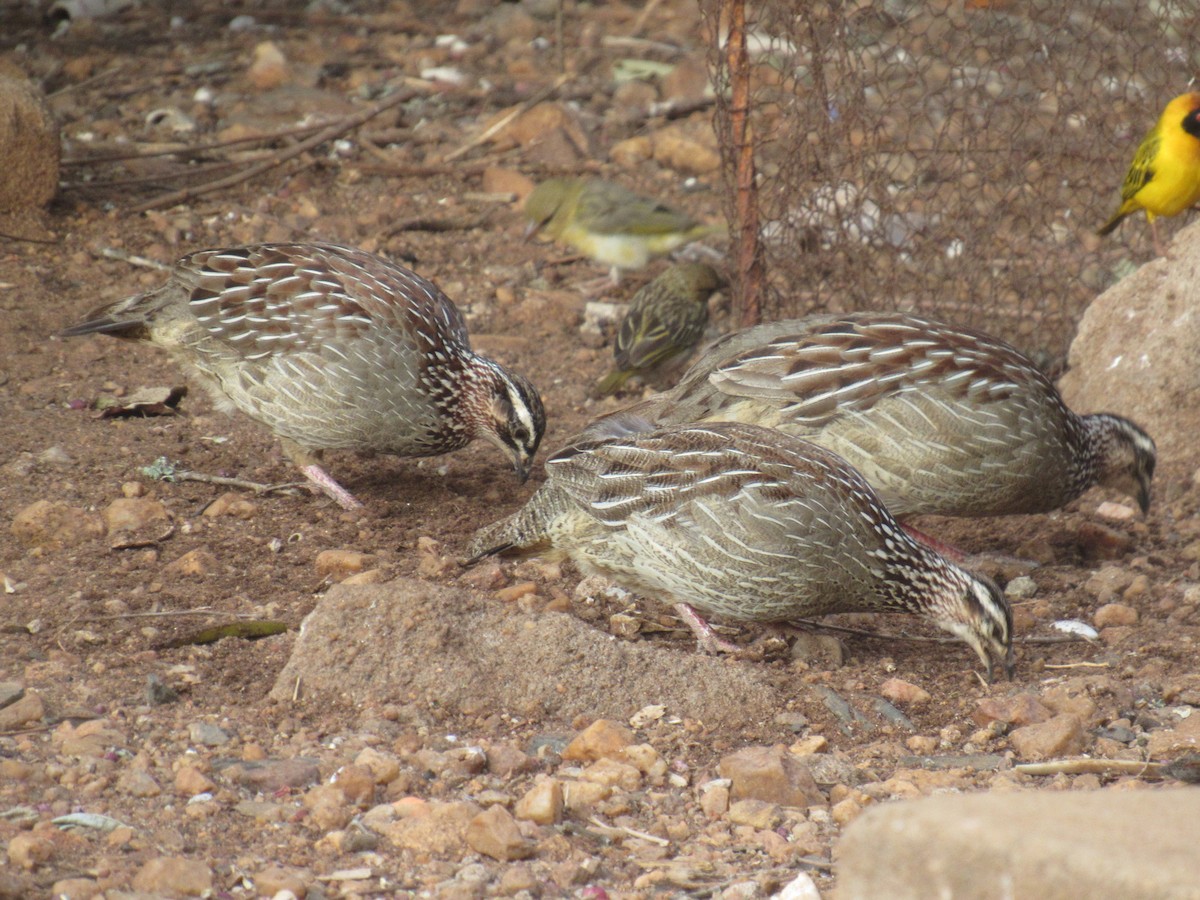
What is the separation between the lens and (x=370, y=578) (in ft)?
19.1

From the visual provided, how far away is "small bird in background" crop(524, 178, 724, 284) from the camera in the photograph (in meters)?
9.85

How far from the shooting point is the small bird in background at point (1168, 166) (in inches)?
297

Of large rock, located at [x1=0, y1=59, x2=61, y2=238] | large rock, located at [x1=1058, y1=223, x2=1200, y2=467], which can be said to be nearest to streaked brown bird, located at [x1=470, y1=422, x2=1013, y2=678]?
large rock, located at [x1=1058, y1=223, x2=1200, y2=467]

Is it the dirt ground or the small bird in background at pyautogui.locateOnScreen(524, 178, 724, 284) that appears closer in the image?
the dirt ground

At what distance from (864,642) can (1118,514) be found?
2248 millimetres

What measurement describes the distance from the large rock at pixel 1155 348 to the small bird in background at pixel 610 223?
128 inches

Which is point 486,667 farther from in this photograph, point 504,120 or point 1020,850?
point 504,120

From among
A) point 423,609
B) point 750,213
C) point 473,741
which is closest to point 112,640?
point 423,609

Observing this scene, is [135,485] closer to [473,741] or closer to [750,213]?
[473,741]

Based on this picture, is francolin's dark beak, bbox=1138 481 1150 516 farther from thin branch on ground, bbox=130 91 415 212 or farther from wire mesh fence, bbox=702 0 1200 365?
thin branch on ground, bbox=130 91 415 212

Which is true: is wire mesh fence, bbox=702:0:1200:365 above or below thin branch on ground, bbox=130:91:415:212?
above

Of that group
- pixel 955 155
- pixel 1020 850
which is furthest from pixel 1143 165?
pixel 1020 850

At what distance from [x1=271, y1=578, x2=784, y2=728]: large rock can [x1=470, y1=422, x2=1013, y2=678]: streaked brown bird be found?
0.49m

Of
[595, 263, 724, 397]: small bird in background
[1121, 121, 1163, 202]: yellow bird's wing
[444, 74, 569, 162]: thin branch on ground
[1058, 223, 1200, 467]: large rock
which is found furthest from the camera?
[444, 74, 569, 162]: thin branch on ground
